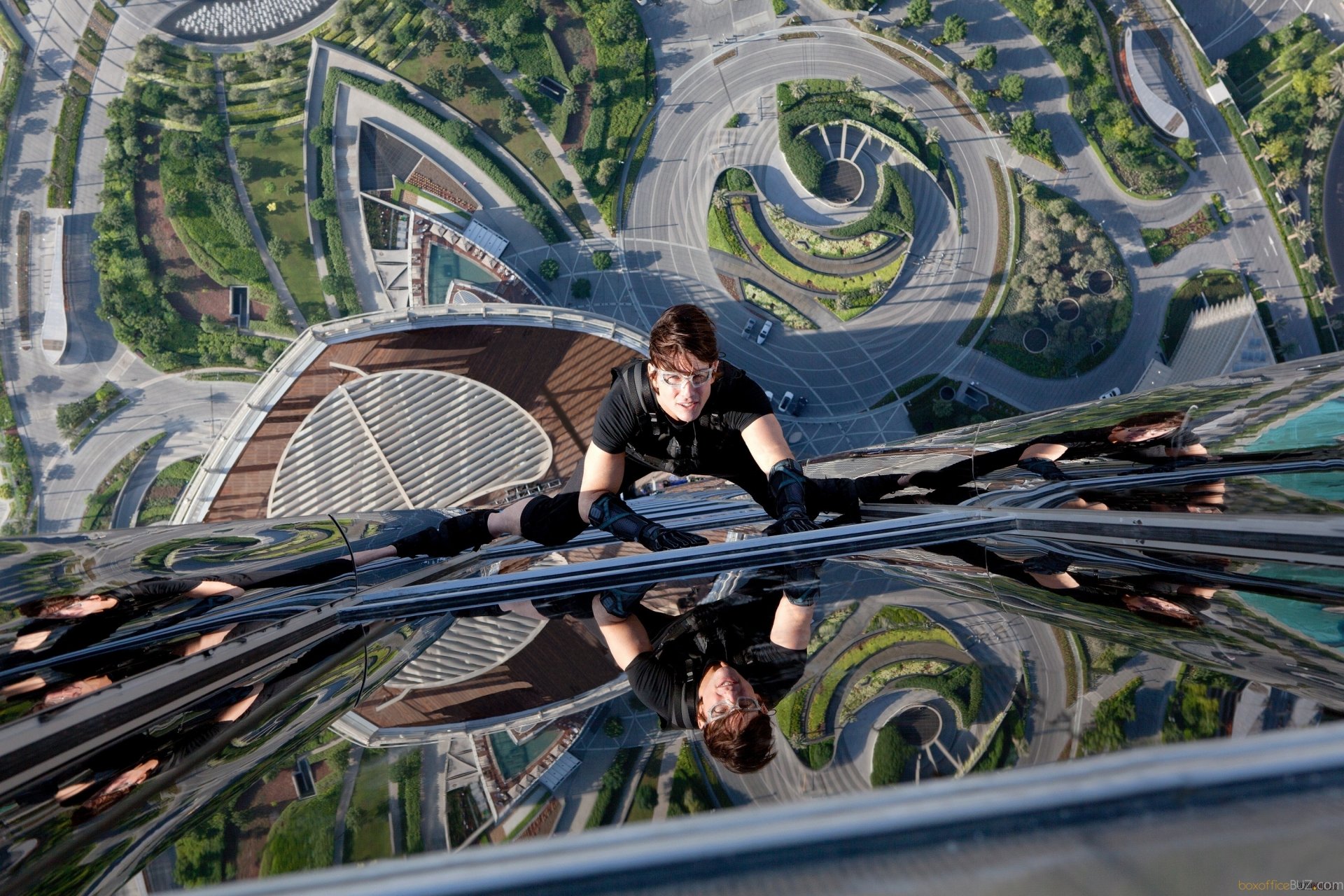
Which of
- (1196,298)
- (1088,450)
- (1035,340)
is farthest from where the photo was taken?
(1035,340)

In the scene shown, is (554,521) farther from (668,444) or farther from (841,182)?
(841,182)

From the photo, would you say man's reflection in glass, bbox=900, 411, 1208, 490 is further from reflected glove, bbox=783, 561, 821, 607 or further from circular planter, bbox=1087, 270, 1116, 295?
circular planter, bbox=1087, 270, 1116, 295

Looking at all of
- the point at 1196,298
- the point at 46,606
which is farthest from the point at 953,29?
the point at 46,606

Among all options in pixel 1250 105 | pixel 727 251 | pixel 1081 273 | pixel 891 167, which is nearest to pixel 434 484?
pixel 727 251

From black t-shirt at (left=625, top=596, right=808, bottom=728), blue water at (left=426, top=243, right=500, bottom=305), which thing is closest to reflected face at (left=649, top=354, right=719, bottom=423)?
black t-shirt at (left=625, top=596, right=808, bottom=728)

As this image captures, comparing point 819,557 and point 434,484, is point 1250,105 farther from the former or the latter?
point 434,484
